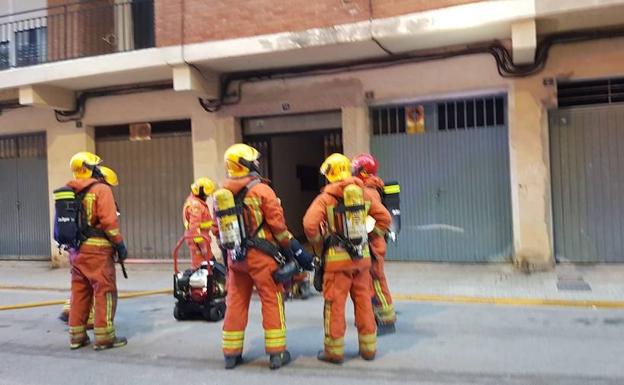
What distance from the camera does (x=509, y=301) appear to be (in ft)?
24.5

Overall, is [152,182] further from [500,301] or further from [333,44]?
[500,301]

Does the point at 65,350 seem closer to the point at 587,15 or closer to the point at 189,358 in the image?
the point at 189,358

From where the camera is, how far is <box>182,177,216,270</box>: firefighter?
302 inches

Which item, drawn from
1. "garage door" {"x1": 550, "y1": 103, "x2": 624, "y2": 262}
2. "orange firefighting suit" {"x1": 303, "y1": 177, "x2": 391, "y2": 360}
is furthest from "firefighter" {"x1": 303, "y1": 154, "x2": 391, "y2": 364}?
"garage door" {"x1": 550, "y1": 103, "x2": 624, "y2": 262}

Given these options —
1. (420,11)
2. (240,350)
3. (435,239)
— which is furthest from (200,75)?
(240,350)

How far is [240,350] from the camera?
5.20 m

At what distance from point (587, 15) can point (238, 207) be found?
5.99 m

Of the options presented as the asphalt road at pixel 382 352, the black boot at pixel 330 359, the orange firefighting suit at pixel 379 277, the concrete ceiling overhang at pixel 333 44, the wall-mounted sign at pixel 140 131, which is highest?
the concrete ceiling overhang at pixel 333 44

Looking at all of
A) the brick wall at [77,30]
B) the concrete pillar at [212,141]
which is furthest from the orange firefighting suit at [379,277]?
the brick wall at [77,30]

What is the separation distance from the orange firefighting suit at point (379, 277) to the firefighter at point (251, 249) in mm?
1039

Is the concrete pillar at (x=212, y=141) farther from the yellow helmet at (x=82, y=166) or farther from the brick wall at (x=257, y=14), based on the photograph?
the yellow helmet at (x=82, y=166)

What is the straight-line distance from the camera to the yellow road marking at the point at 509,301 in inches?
281

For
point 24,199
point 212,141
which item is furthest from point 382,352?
point 24,199

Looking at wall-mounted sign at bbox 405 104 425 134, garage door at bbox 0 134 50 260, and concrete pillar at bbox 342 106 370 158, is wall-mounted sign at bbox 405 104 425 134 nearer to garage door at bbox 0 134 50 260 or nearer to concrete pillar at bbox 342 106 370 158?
concrete pillar at bbox 342 106 370 158
